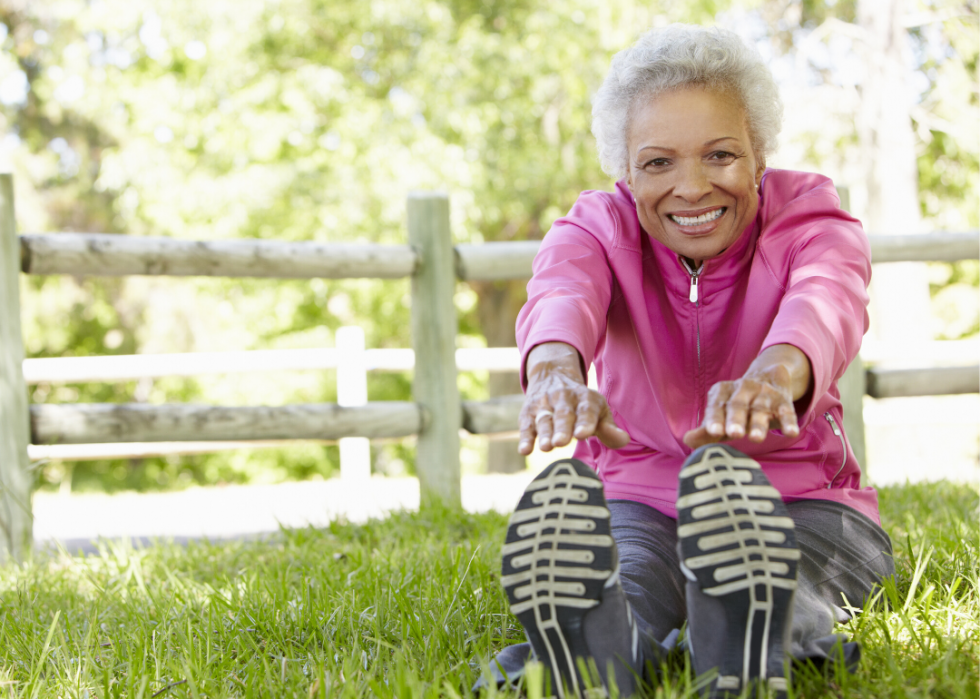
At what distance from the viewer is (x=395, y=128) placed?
973 cm

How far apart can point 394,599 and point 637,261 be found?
97cm

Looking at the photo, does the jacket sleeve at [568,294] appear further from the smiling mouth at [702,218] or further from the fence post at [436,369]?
the fence post at [436,369]

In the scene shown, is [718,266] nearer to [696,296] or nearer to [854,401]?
[696,296]

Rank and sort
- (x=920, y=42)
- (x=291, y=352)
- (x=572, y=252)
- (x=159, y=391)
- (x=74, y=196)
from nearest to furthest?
1. (x=572, y=252)
2. (x=291, y=352)
3. (x=920, y=42)
4. (x=74, y=196)
5. (x=159, y=391)

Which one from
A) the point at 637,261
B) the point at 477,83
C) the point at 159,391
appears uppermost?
the point at 477,83

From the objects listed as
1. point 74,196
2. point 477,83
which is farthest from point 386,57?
point 74,196

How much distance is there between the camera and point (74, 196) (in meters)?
13.8

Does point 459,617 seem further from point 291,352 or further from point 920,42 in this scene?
point 920,42

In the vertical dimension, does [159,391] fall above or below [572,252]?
below

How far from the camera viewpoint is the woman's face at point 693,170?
1.92 metres

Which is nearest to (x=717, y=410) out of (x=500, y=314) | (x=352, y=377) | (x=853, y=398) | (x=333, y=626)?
(x=333, y=626)

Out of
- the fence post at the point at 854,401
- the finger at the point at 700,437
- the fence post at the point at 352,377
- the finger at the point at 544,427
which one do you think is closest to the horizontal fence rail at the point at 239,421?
the fence post at the point at 854,401

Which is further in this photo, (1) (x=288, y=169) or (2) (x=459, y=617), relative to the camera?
(1) (x=288, y=169)

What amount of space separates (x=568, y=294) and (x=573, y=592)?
2.37 feet
